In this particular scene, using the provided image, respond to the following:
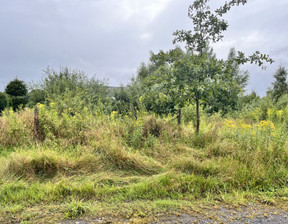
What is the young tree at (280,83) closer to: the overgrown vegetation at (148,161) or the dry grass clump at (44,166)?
the overgrown vegetation at (148,161)

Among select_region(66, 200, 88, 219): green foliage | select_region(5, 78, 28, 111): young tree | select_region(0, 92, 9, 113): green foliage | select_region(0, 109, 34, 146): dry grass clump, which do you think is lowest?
select_region(66, 200, 88, 219): green foliage

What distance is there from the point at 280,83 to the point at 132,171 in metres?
20.5

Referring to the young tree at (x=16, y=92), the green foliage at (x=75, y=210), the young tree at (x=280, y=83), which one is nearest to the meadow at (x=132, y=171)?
the green foliage at (x=75, y=210)

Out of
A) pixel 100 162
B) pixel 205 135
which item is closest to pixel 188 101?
pixel 205 135

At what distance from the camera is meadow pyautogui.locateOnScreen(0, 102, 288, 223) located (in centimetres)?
252

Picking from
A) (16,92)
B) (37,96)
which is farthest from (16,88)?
(37,96)

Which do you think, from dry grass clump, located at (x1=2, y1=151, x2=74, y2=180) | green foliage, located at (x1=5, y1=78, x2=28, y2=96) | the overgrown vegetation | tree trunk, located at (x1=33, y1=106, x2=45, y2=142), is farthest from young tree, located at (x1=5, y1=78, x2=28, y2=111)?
dry grass clump, located at (x1=2, y1=151, x2=74, y2=180)

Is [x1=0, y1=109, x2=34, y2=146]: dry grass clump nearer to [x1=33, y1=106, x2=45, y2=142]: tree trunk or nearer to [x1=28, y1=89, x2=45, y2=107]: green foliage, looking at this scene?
[x1=33, y1=106, x2=45, y2=142]: tree trunk

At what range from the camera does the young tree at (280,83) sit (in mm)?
17594

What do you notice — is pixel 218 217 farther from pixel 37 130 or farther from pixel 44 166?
pixel 37 130

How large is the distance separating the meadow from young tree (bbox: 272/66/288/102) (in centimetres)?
1689

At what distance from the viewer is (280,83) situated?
1798cm

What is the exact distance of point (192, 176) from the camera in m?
3.09

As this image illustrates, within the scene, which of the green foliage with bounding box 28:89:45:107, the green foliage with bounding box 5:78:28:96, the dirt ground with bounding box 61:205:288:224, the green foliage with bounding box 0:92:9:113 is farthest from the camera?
the green foliage with bounding box 5:78:28:96
